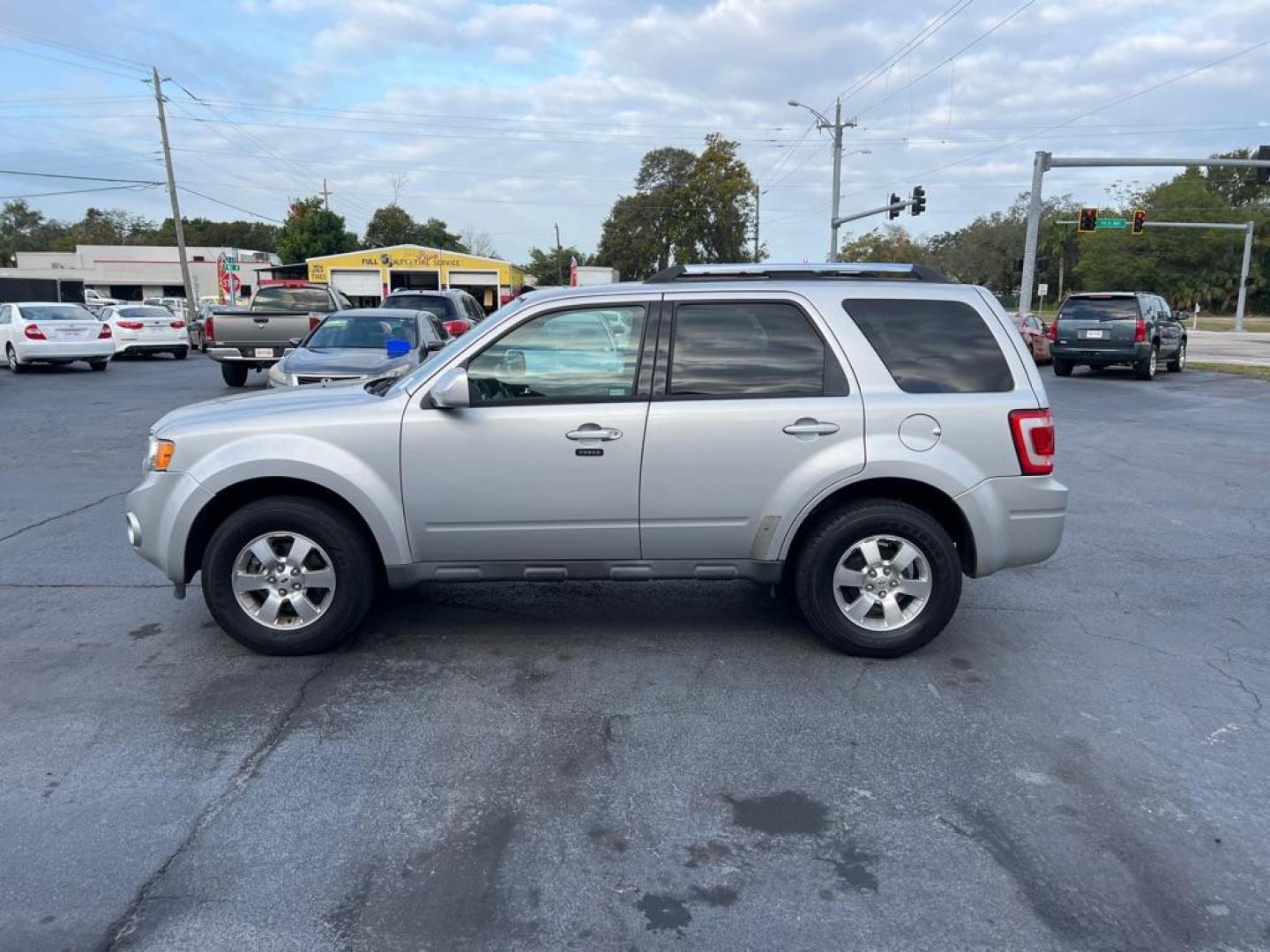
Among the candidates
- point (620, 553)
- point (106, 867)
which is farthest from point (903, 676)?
point (106, 867)

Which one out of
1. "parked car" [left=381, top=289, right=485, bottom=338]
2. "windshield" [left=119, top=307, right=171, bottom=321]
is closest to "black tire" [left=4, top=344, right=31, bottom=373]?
"windshield" [left=119, top=307, right=171, bottom=321]

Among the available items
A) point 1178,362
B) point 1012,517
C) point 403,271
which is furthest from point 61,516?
point 403,271

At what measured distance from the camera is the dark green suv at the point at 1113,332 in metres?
21.4

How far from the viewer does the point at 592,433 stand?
4.79 meters

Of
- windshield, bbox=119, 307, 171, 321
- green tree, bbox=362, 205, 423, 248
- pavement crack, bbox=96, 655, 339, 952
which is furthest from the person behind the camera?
green tree, bbox=362, 205, 423, 248

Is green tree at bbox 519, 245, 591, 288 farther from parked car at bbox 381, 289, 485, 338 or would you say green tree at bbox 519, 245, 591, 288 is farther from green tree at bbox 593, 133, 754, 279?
parked car at bbox 381, 289, 485, 338

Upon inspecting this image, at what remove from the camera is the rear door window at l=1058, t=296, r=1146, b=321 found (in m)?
21.4

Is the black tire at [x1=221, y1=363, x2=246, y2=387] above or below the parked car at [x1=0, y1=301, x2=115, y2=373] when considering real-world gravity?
below

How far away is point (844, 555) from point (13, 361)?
895 inches

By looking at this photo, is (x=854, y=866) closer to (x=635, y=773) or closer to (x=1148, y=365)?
(x=635, y=773)

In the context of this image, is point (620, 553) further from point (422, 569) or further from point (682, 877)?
point (682, 877)

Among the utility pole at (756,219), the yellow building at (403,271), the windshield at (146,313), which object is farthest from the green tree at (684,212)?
the windshield at (146,313)

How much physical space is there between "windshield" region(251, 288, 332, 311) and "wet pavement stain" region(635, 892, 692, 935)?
1707cm

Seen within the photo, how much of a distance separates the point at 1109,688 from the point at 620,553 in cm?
247
